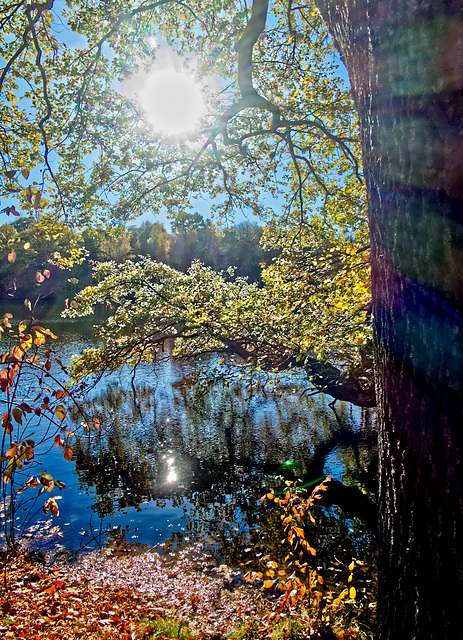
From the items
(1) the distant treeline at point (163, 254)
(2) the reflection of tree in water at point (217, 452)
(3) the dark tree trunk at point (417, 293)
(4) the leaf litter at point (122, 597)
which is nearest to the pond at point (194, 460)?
(2) the reflection of tree in water at point (217, 452)

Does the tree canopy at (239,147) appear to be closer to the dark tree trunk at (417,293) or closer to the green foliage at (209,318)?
the green foliage at (209,318)

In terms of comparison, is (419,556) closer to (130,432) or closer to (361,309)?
(361,309)

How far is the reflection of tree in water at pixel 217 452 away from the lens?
744 centimetres

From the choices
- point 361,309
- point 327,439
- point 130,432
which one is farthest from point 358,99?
point 130,432

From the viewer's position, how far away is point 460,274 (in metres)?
1.32

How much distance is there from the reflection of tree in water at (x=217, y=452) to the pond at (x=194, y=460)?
0.10 ft

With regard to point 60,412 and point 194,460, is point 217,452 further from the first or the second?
point 60,412

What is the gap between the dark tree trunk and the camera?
1.33 meters

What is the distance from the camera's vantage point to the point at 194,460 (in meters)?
9.87

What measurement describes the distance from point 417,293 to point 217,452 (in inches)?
382

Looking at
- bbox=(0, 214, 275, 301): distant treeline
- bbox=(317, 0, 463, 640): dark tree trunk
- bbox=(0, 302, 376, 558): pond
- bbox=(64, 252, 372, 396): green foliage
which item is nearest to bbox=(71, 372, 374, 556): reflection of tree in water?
bbox=(0, 302, 376, 558): pond

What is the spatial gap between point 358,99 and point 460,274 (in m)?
1.07

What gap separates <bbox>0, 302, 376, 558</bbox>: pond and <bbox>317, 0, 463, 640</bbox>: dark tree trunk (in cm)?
535

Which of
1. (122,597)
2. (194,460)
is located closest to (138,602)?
(122,597)
